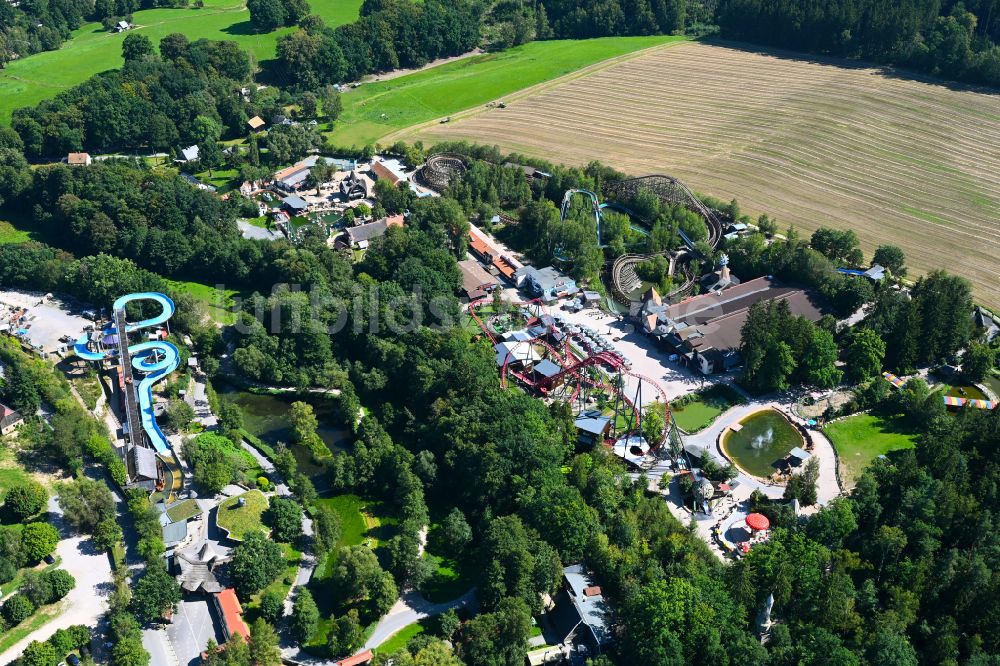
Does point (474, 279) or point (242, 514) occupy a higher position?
point (474, 279)

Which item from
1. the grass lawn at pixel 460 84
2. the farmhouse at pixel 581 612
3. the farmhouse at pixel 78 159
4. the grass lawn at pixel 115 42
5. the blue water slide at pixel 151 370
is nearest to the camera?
the farmhouse at pixel 581 612

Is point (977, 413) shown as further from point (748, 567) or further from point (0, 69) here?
point (0, 69)

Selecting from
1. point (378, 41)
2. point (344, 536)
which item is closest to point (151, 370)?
point (344, 536)

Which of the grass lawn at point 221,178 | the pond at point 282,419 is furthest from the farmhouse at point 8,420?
the grass lawn at point 221,178

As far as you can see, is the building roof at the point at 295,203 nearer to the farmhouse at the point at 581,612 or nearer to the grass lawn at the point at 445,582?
the grass lawn at the point at 445,582

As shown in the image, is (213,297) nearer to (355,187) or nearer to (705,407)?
(355,187)

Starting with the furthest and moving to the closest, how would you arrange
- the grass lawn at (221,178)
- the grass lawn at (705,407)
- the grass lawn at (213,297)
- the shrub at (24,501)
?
the grass lawn at (221,178) < the grass lawn at (213,297) < the grass lawn at (705,407) < the shrub at (24,501)

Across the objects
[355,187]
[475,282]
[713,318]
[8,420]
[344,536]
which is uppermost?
[355,187]

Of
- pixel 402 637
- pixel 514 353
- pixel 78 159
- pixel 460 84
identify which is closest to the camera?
pixel 402 637
